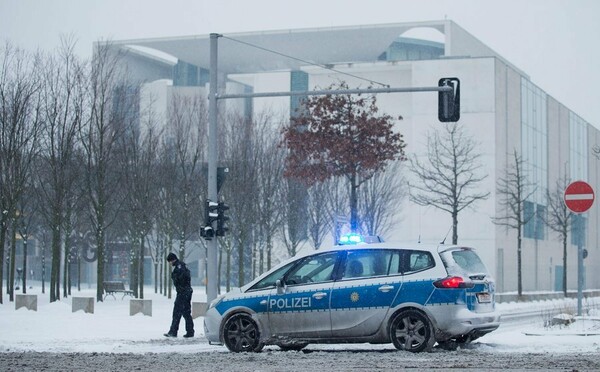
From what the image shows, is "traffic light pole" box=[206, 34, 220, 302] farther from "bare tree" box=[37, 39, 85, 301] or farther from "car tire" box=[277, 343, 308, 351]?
"bare tree" box=[37, 39, 85, 301]

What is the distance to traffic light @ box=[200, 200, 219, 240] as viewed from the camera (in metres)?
25.7

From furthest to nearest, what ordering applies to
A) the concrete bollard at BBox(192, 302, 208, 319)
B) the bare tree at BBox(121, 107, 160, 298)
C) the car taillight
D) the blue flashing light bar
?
the bare tree at BBox(121, 107, 160, 298) → the concrete bollard at BBox(192, 302, 208, 319) → the blue flashing light bar → the car taillight

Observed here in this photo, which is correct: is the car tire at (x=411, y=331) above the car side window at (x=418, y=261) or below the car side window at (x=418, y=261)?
below

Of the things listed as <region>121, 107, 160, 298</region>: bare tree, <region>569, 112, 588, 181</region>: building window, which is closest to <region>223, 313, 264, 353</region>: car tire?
<region>121, 107, 160, 298</region>: bare tree

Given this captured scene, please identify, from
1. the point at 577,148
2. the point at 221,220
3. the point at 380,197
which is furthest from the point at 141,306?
the point at 577,148

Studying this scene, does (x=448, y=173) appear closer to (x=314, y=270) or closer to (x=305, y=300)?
(x=314, y=270)

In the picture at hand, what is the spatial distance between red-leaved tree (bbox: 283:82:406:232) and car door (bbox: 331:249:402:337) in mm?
18284

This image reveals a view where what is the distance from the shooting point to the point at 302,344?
1884 centimetres

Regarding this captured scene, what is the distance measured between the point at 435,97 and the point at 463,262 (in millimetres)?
52145

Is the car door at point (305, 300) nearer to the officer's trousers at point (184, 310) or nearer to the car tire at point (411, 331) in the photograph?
the car tire at point (411, 331)

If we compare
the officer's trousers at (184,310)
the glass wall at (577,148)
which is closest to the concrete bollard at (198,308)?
the officer's trousers at (184,310)

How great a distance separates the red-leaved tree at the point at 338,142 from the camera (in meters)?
36.7

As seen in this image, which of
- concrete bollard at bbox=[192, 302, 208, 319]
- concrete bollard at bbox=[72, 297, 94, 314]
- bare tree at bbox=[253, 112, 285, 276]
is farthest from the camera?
bare tree at bbox=[253, 112, 285, 276]

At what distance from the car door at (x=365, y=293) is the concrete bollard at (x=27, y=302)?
18164 mm
